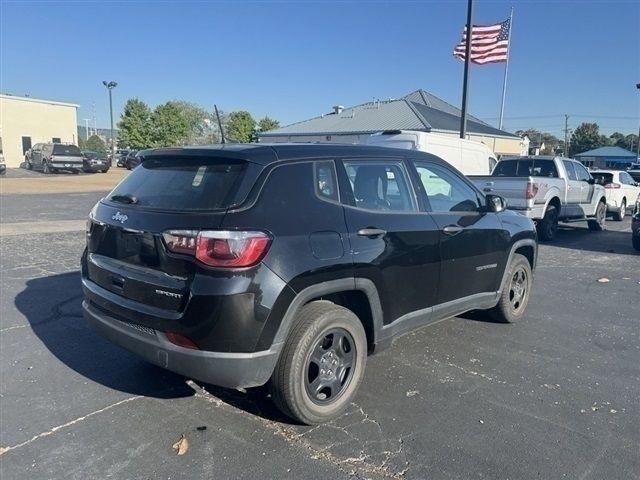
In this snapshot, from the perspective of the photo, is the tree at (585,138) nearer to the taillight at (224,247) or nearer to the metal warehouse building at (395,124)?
the metal warehouse building at (395,124)

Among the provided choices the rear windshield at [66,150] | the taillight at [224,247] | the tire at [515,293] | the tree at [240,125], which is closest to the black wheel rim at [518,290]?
the tire at [515,293]

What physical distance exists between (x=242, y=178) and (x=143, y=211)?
683 mm

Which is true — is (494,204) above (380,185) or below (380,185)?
below

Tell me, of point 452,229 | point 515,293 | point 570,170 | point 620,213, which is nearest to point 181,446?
point 452,229

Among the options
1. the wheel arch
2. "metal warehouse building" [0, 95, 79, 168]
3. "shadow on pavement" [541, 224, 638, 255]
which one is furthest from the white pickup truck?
"metal warehouse building" [0, 95, 79, 168]

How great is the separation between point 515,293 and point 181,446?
383cm

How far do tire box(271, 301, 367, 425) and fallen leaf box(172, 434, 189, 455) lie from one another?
23.0 inches

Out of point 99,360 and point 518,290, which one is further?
point 518,290

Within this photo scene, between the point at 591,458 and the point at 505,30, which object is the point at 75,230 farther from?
the point at 505,30

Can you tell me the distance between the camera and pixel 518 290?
17.9 ft

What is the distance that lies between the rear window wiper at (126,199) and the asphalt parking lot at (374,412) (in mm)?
1392

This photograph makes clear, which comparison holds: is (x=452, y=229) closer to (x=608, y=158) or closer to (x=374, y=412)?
(x=374, y=412)

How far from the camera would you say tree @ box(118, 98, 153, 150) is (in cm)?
5591

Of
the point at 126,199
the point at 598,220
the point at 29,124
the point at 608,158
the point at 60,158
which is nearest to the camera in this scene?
the point at 126,199
